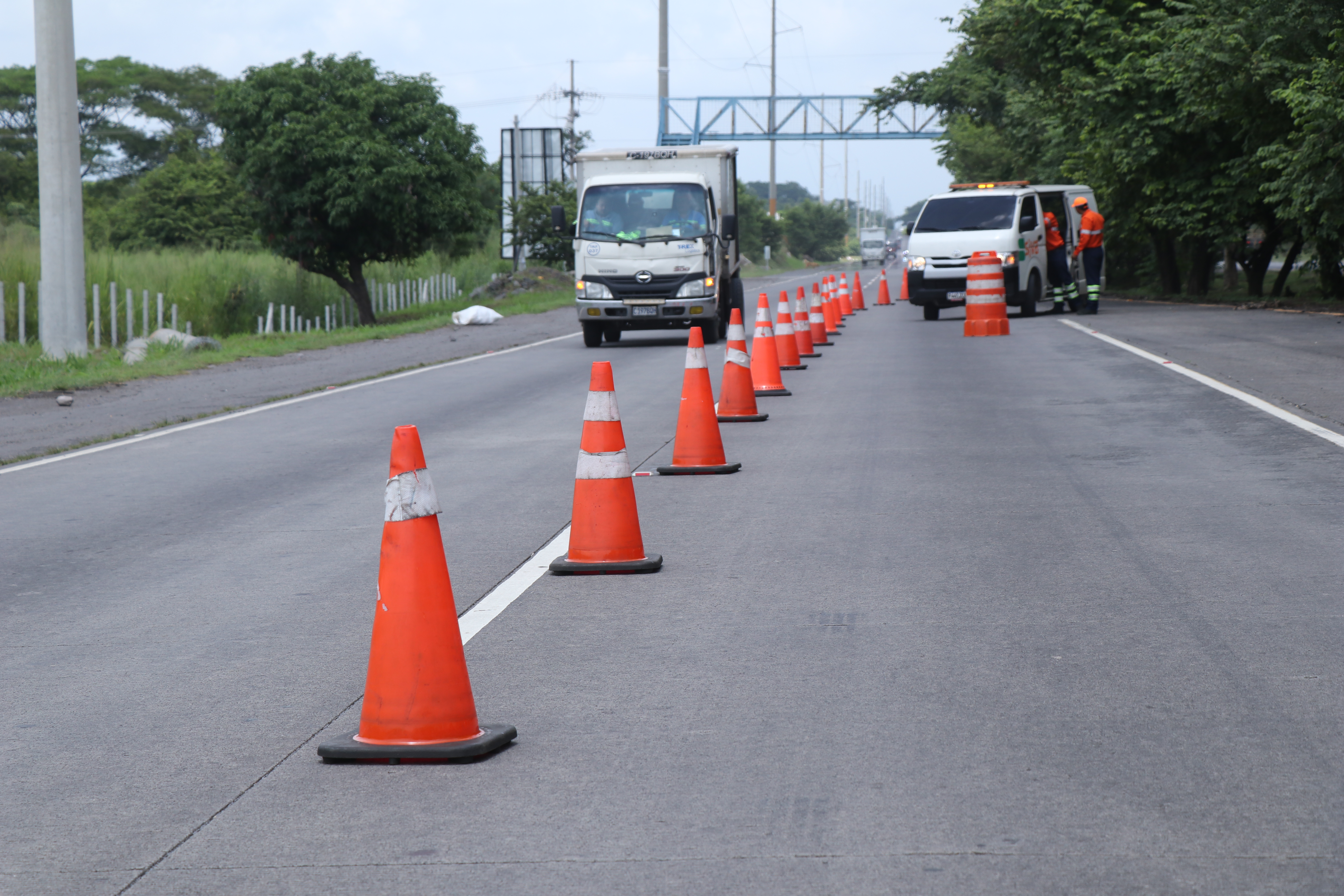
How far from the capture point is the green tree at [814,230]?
12181 centimetres

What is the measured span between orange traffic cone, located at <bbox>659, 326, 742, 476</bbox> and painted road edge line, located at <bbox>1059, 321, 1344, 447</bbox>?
4.09m

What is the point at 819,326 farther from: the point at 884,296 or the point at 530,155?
the point at 530,155

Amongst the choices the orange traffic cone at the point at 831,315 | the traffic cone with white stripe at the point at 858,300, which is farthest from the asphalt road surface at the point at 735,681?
the traffic cone with white stripe at the point at 858,300

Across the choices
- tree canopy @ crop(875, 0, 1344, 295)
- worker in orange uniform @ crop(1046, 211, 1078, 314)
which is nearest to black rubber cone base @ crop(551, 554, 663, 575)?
tree canopy @ crop(875, 0, 1344, 295)

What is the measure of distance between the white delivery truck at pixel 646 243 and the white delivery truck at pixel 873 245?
3025 inches

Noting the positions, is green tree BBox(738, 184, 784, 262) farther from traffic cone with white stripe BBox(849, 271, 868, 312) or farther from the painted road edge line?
the painted road edge line

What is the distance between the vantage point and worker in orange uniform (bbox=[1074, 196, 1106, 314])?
27703 mm

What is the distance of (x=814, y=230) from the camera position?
123m

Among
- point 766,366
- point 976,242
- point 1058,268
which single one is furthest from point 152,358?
point 1058,268

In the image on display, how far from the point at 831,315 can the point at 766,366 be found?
1193 cm

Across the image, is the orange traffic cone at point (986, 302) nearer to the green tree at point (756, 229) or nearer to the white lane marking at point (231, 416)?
the white lane marking at point (231, 416)

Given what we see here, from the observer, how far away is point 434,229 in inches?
1544

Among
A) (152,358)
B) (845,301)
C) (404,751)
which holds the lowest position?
(404,751)

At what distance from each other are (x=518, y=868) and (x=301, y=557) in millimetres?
4277
